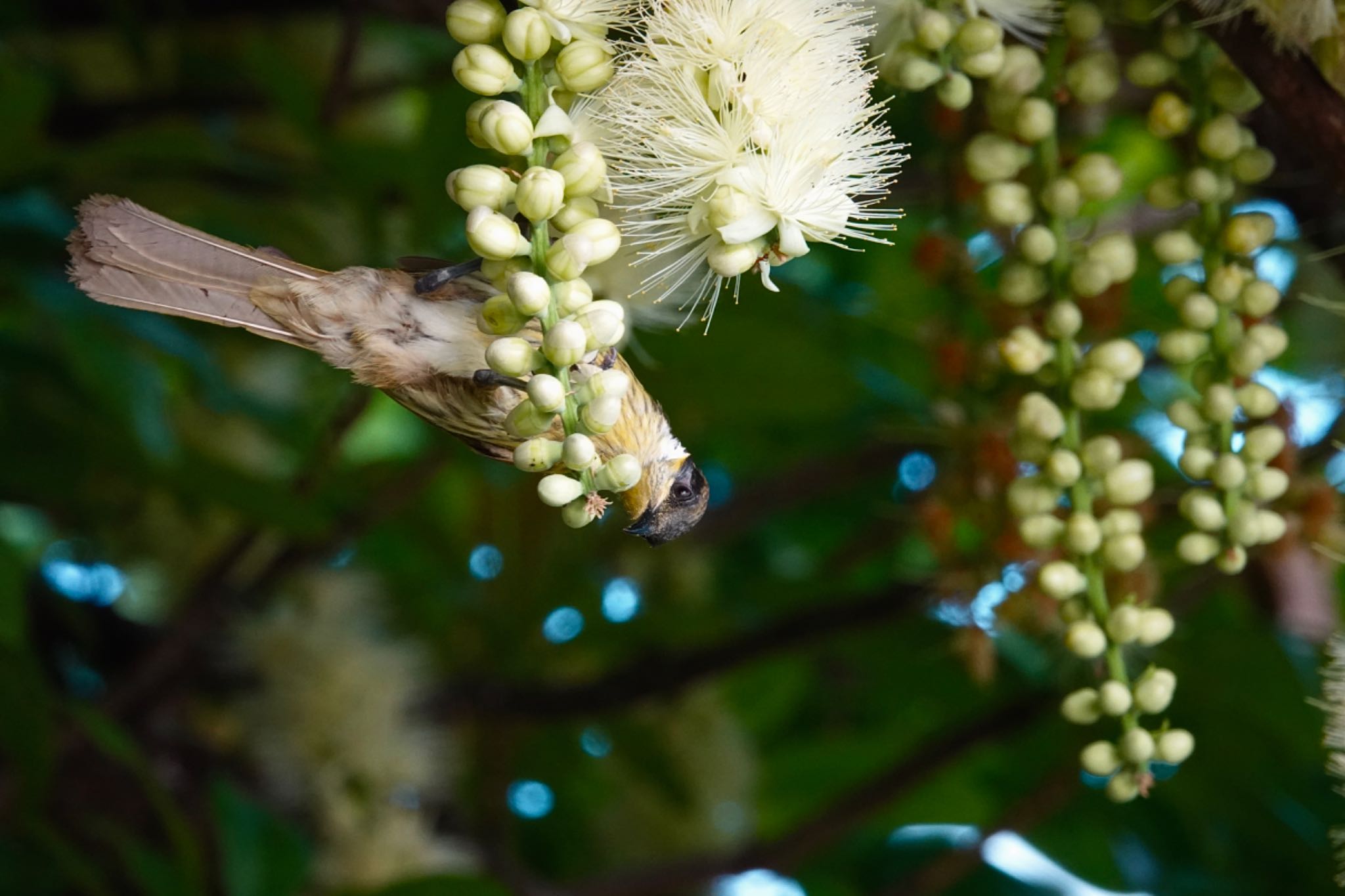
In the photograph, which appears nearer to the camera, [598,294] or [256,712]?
[598,294]

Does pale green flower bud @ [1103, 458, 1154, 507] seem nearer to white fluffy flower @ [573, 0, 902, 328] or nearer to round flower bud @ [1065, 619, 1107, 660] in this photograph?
round flower bud @ [1065, 619, 1107, 660]

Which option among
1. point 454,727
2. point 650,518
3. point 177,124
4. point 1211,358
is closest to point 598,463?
point 650,518

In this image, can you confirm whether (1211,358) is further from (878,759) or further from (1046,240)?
(878,759)

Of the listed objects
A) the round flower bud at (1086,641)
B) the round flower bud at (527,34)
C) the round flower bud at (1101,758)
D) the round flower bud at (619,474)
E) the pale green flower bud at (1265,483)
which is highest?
the round flower bud at (527,34)

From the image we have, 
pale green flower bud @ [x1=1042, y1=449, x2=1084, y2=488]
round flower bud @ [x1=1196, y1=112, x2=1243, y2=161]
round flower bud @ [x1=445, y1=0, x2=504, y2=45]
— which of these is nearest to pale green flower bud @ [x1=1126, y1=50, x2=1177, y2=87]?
round flower bud @ [x1=1196, y1=112, x2=1243, y2=161]

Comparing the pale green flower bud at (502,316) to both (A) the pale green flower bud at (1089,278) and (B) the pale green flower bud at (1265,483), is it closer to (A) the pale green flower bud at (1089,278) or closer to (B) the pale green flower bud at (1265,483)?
(A) the pale green flower bud at (1089,278)

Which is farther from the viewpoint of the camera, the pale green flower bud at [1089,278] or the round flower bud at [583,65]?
the pale green flower bud at [1089,278]

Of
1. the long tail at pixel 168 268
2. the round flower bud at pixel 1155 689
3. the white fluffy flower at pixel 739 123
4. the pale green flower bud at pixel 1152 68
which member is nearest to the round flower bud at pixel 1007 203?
the pale green flower bud at pixel 1152 68
